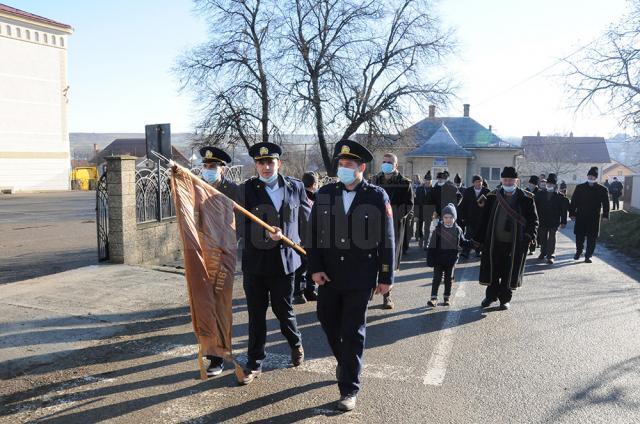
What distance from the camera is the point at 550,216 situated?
1167 cm

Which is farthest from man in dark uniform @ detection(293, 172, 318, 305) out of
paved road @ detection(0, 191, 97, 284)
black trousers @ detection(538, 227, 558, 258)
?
black trousers @ detection(538, 227, 558, 258)

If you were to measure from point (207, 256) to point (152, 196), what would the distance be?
20.3 ft

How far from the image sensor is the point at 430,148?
131 ft

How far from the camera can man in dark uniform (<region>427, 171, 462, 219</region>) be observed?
39.8ft

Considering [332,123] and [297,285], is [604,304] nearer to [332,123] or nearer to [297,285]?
[297,285]

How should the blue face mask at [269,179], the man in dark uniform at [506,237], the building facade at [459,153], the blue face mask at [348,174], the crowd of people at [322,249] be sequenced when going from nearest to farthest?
the crowd of people at [322,249]
the blue face mask at [348,174]
the blue face mask at [269,179]
the man in dark uniform at [506,237]
the building facade at [459,153]

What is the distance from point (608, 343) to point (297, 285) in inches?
156

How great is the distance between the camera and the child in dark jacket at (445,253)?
7344 millimetres

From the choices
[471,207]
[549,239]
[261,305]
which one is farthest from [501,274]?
[471,207]

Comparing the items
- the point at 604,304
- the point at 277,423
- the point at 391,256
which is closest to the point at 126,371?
the point at 277,423

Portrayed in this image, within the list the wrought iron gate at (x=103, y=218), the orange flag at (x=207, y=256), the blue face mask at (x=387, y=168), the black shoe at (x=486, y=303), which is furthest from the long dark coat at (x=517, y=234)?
the wrought iron gate at (x=103, y=218)

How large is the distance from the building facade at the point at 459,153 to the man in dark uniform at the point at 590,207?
23.9 m

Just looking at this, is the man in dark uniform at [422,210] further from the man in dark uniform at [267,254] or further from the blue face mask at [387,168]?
the man in dark uniform at [267,254]

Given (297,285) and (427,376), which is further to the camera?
(297,285)
